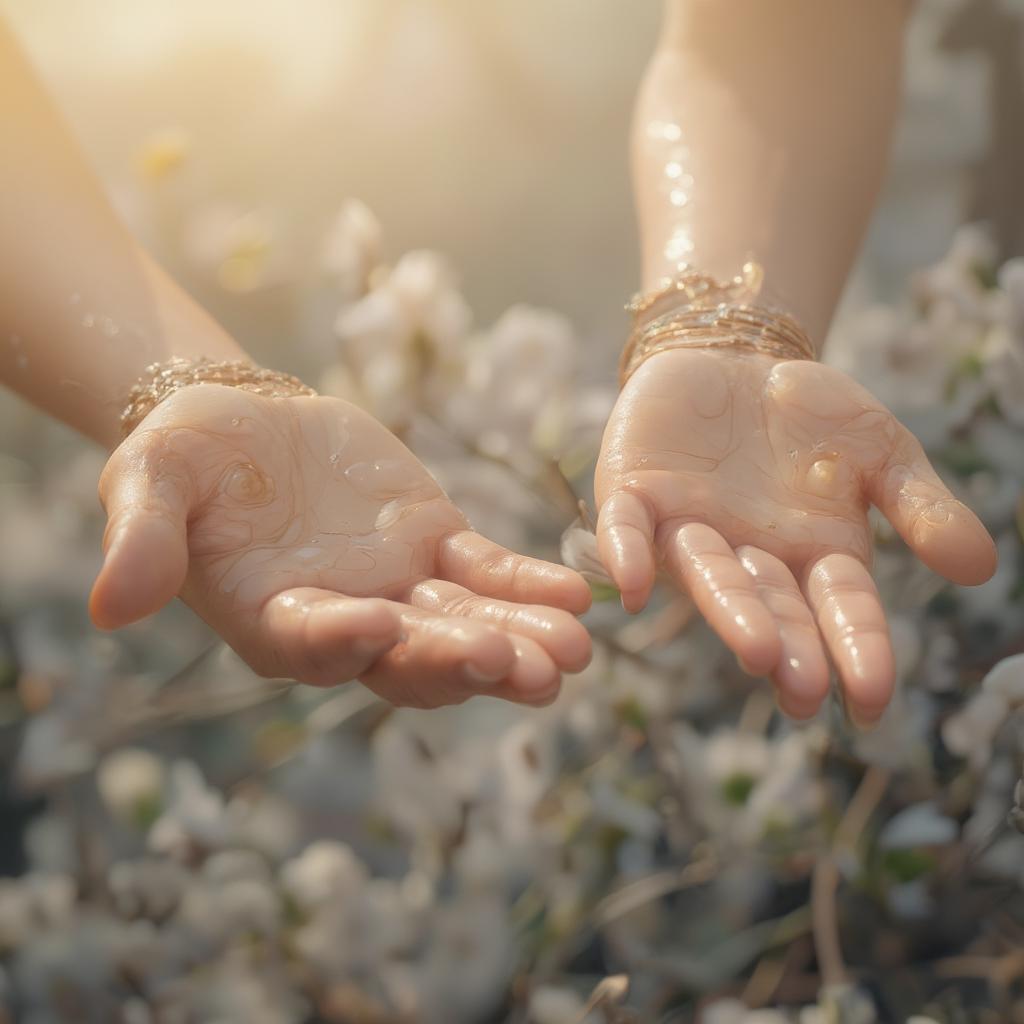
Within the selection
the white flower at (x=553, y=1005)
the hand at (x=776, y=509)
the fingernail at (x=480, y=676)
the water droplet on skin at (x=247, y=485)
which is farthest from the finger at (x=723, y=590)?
the white flower at (x=553, y=1005)

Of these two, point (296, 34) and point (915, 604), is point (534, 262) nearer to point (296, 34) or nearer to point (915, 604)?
point (296, 34)

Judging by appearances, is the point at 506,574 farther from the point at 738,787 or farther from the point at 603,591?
the point at 738,787

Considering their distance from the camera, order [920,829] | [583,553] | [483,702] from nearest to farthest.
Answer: [583,553]
[920,829]
[483,702]

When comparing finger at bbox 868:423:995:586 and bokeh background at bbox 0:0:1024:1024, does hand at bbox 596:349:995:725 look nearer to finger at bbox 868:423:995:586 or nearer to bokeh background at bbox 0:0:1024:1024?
finger at bbox 868:423:995:586

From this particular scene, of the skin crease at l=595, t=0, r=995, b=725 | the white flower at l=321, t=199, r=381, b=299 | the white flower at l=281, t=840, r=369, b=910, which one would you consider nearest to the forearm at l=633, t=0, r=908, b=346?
the skin crease at l=595, t=0, r=995, b=725

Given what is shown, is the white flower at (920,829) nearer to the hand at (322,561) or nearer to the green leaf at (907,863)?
the green leaf at (907,863)

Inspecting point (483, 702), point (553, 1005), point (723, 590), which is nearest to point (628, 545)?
point (723, 590)
